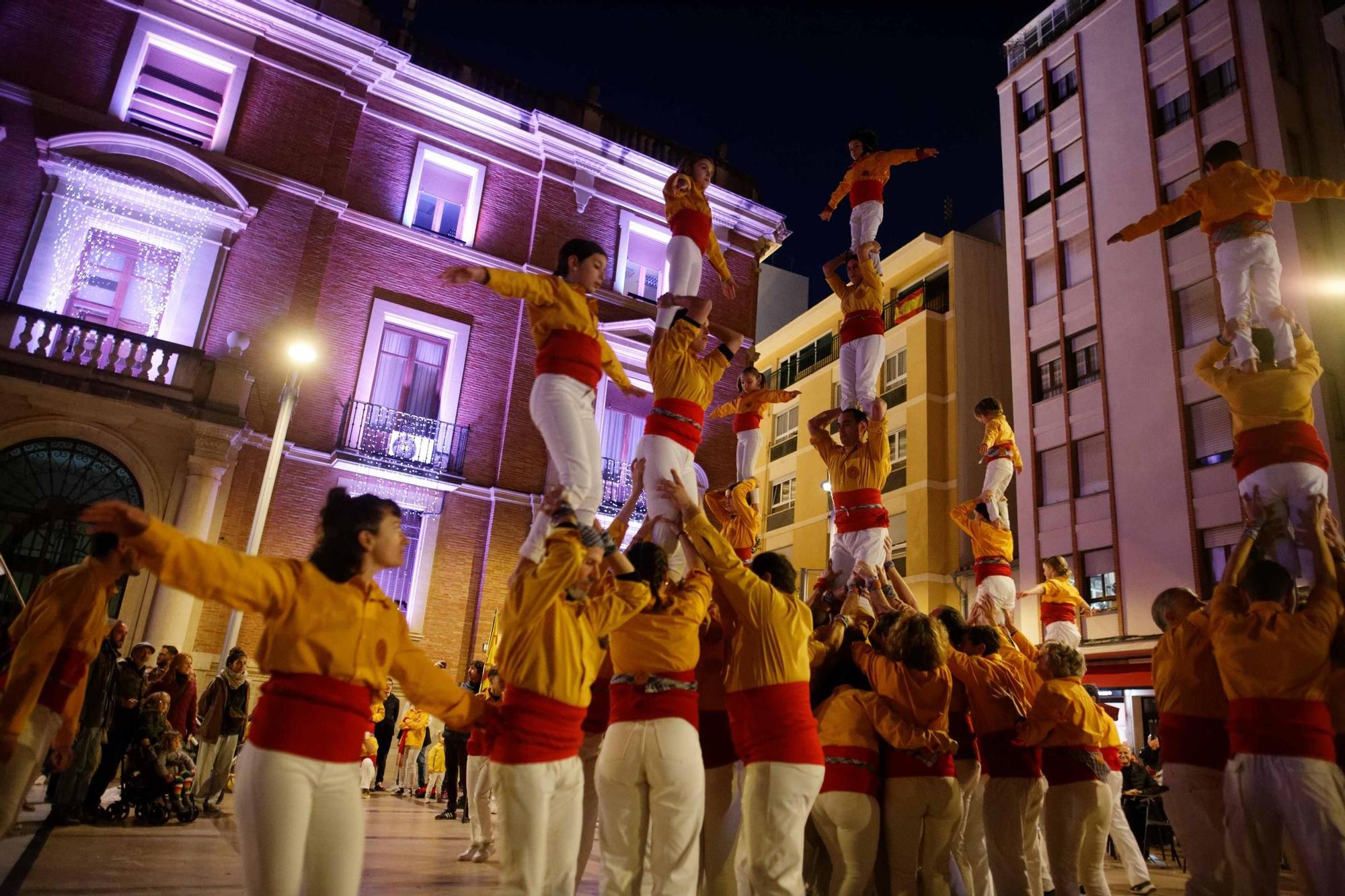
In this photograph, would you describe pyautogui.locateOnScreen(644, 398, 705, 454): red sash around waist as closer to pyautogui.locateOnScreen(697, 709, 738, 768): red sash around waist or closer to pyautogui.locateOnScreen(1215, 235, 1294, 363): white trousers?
pyautogui.locateOnScreen(697, 709, 738, 768): red sash around waist

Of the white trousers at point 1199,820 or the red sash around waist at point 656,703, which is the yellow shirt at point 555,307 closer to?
the red sash around waist at point 656,703

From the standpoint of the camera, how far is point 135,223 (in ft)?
50.9

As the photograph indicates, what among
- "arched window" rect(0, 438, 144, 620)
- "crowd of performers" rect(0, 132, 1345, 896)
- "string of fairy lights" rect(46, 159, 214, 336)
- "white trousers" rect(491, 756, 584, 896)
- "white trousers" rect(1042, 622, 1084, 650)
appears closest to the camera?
"crowd of performers" rect(0, 132, 1345, 896)

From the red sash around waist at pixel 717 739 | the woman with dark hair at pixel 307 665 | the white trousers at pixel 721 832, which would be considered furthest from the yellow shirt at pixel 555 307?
the white trousers at pixel 721 832

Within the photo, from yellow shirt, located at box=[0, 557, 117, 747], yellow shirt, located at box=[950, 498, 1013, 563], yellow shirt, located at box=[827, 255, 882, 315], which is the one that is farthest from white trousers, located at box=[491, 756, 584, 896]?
yellow shirt, located at box=[950, 498, 1013, 563]

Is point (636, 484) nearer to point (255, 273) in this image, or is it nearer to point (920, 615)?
point (920, 615)

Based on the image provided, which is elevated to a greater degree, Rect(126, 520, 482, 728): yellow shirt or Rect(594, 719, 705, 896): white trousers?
Rect(126, 520, 482, 728): yellow shirt

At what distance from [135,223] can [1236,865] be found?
17686 mm

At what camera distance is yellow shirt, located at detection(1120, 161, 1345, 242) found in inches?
260

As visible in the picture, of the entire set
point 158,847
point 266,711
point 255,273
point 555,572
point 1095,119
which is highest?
point 1095,119

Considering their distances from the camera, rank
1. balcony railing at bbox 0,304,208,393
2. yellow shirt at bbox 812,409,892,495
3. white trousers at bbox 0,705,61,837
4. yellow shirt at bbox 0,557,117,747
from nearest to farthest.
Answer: yellow shirt at bbox 0,557,117,747 < white trousers at bbox 0,705,61,837 < yellow shirt at bbox 812,409,892,495 < balcony railing at bbox 0,304,208,393

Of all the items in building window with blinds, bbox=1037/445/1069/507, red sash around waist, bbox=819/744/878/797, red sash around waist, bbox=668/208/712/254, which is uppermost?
building window with blinds, bbox=1037/445/1069/507

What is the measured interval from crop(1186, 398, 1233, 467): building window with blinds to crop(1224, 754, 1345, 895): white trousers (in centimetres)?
1655

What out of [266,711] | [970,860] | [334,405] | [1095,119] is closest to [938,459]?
[1095,119]
